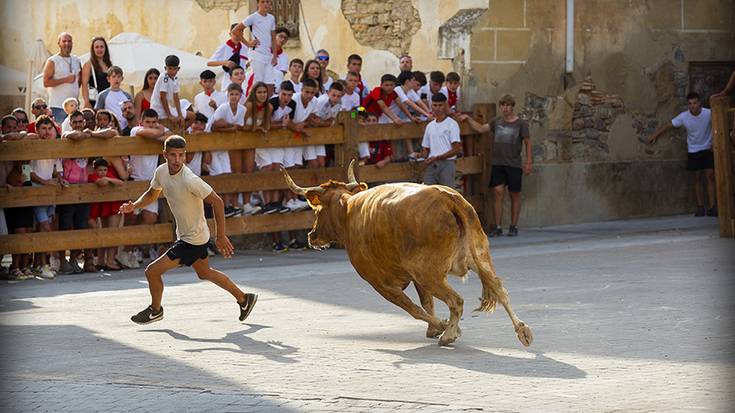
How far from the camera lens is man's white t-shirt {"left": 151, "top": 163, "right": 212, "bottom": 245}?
37.5 feet

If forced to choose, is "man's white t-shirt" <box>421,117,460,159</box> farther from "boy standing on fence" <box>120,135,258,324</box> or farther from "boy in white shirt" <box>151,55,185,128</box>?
"boy standing on fence" <box>120,135,258,324</box>

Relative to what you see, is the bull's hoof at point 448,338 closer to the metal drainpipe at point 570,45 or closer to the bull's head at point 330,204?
the bull's head at point 330,204

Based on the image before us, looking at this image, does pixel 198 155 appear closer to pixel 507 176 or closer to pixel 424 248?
pixel 507 176

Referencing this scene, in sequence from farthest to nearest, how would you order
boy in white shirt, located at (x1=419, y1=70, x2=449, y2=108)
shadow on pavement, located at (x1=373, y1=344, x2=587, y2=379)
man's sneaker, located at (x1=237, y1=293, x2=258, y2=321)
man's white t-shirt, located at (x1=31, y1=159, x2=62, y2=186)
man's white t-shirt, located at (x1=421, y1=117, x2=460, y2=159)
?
1. boy in white shirt, located at (x1=419, y1=70, x2=449, y2=108)
2. man's white t-shirt, located at (x1=421, y1=117, x2=460, y2=159)
3. man's white t-shirt, located at (x1=31, y1=159, x2=62, y2=186)
4. man's sneaker, located at (x1=237, y1=293, x2=258, y2=321)
5. shadow on pavement, located at (x1=373, y1=344, x2=587, y2=379)

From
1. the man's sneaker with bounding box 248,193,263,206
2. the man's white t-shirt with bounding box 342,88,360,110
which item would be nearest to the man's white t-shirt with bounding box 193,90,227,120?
the man's sneaker with bounding box 248,193,263,206

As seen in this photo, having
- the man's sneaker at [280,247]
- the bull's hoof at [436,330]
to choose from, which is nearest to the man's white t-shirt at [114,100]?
the man's sneaker at [280,247]

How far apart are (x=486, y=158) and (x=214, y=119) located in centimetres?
429

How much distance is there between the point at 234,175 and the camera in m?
17.0

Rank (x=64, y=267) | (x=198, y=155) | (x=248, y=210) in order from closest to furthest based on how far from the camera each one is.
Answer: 1. (x=64, y=267)
2. (x=198, y=155)
3. (x=248, y=210)

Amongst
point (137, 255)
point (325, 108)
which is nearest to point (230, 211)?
point (137, 255)

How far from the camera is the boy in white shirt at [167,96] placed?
17.0 meters

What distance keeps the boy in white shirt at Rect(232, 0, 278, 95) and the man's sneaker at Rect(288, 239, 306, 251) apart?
8.17 feet

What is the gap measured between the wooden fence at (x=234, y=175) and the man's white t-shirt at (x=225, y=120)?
15cm

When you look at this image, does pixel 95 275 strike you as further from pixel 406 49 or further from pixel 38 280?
pixel 406 49
